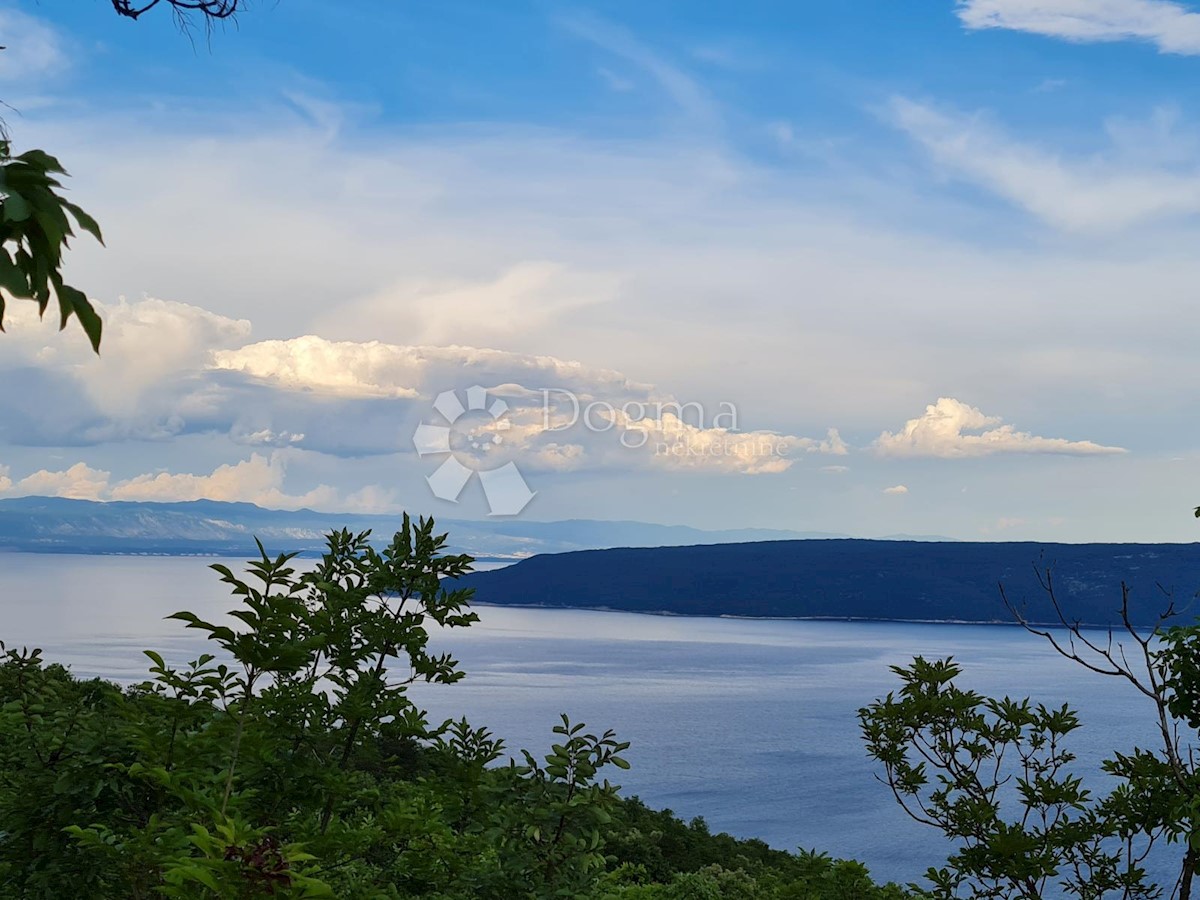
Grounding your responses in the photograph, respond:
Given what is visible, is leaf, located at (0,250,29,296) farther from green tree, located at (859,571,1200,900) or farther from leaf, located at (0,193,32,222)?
green tree, located at (859,571,1200,900)

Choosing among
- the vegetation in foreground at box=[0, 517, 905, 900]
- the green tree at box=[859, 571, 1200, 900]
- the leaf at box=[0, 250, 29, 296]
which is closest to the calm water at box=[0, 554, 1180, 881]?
the green tree at box=[859, 571, 1200, 900]

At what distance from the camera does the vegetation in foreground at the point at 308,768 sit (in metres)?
4.39

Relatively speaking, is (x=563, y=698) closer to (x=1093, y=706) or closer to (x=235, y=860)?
(x=1093, y=706)

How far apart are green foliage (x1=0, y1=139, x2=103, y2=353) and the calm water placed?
72619 mm

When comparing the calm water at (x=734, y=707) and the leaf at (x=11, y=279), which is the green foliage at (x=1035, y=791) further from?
the calm water at (x=734, y=707)

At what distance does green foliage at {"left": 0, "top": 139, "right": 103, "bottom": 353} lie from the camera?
224 centimetres

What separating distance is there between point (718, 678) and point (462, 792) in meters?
159

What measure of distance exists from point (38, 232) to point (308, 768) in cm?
339

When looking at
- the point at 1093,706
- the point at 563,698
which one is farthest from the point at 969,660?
the point at 563,698

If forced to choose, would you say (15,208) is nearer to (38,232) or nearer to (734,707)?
(38,232)

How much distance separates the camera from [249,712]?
4.89 meters

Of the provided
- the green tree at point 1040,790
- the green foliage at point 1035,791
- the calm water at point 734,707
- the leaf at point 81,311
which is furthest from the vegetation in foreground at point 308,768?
the calm water at point 734,707

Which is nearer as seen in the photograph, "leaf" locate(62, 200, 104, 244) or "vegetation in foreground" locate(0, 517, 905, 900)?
"leaf" locate(62, 200, 104, 244)

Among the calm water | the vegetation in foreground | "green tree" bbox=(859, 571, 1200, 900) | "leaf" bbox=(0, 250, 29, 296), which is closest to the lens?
"leaf" bbox=(0, 250, 29, 296)
